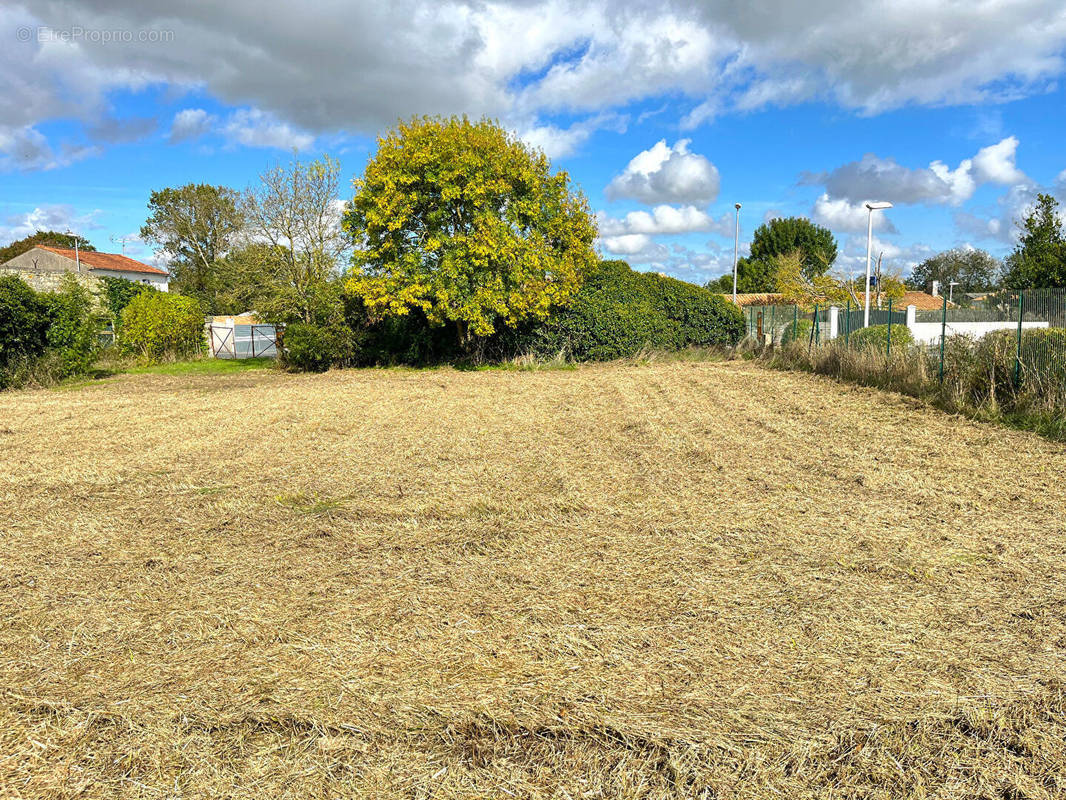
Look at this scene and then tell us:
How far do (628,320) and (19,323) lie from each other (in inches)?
616

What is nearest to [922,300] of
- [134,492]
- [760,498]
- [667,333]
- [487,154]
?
[667,333]

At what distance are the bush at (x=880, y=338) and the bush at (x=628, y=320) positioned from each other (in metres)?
6.53

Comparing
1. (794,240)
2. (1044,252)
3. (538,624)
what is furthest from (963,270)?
(538,624)

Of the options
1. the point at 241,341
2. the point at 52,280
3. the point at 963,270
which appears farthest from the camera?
the point at 963,270

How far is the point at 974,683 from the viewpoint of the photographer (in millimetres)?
2980

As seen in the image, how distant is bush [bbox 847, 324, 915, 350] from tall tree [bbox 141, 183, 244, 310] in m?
44.7

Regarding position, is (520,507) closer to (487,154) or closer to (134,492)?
(134,492)

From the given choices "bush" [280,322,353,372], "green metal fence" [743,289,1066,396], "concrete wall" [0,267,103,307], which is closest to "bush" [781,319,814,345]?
"green metal fence" [743,289,1066,396]

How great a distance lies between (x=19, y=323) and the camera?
50.8 ft

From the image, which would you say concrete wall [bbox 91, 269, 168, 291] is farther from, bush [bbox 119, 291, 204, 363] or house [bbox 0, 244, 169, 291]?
bush [bbox 119, 291, 204, 363]

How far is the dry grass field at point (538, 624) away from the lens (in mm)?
2521

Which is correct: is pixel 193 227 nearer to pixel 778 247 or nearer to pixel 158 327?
pixel 158 327

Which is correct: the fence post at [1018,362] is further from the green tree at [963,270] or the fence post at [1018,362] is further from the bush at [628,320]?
the green tree at [963,270]

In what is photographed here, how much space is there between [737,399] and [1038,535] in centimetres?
777
